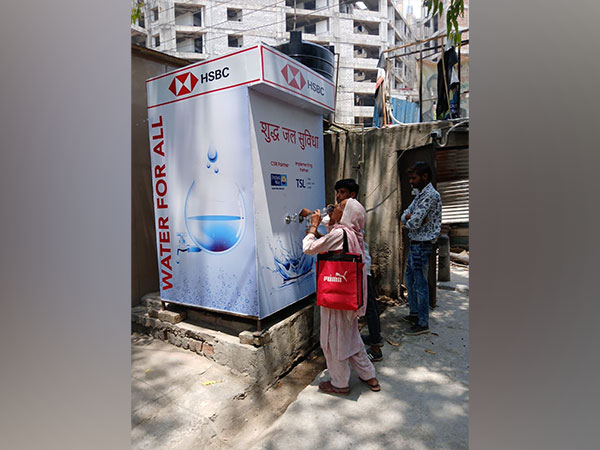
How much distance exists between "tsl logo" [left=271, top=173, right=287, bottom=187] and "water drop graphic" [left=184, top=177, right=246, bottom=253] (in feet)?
1.20

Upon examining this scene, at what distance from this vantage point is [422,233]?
3922 mm

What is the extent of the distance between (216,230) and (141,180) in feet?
5.08

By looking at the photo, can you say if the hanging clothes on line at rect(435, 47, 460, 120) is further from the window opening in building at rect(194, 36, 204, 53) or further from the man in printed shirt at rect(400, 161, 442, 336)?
the window opening in building at rect(194, 36, 204, 53)

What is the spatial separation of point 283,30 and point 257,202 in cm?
2808

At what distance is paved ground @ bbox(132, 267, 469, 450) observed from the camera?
2.37 meters

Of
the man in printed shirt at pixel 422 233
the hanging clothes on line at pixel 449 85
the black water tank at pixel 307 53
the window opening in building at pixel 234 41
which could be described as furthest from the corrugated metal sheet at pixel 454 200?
the window opening in building at pixel 234 41

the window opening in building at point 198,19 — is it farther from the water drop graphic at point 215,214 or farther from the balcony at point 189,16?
the water drop graphic at point 215,214

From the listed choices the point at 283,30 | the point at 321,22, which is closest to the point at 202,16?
the point at 283,30

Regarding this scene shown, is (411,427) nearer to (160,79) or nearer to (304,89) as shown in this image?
(304,89)

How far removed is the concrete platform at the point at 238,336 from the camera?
10.00ft

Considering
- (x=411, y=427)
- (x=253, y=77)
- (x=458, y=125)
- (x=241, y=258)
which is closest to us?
(x=411, y=427)

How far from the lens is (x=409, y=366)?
3.25m

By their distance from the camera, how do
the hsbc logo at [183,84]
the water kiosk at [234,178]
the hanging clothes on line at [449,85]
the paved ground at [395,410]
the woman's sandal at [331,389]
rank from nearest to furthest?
the paved ground at [395,410], the woman's sandal at [331,389], the water kiosk at [234,178], the hsbc logo at [183,84], the hanging clothes on line at [449,85]
